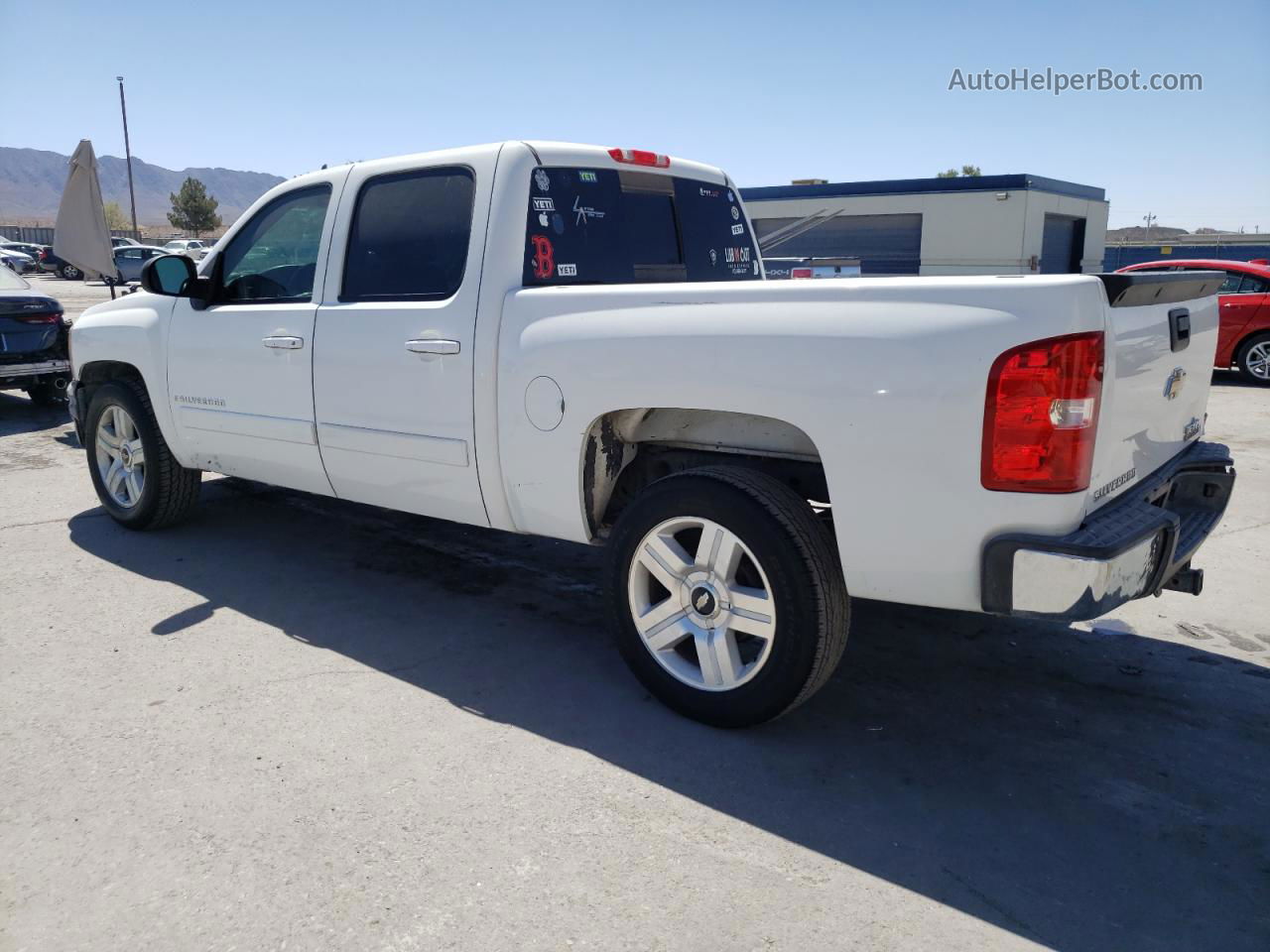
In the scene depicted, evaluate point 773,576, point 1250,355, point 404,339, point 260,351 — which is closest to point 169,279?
point 260,351

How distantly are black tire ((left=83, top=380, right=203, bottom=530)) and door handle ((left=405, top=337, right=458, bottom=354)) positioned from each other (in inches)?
90.5

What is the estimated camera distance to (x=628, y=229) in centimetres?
425

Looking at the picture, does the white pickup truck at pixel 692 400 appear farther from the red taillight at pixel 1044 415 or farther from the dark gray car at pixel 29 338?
the dark gray car at pixel 29 338

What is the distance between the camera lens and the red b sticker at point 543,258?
3824mm

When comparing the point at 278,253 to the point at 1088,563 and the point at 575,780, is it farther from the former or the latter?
the point at 1088,563

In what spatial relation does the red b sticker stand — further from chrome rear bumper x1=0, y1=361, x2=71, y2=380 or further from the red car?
the red car

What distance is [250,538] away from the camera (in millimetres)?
5602

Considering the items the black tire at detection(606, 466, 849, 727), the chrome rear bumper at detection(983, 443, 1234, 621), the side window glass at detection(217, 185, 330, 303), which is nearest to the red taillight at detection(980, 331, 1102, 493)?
the chrome rear bumper at detection(983, 443, 1234, 621)

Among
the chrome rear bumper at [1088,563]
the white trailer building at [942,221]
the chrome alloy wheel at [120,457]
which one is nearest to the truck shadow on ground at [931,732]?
the chrome alloy wheel at [120,457]

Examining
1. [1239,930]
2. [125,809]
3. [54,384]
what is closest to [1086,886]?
[1239,930]

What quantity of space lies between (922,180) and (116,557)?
21.9m

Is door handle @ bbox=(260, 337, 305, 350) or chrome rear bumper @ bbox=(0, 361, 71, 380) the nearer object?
door handle @ bbox=(260, 337, 305, 350)

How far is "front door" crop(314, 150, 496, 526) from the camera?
380cm

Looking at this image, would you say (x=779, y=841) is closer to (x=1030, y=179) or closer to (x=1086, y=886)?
(x=1086, y=886)
